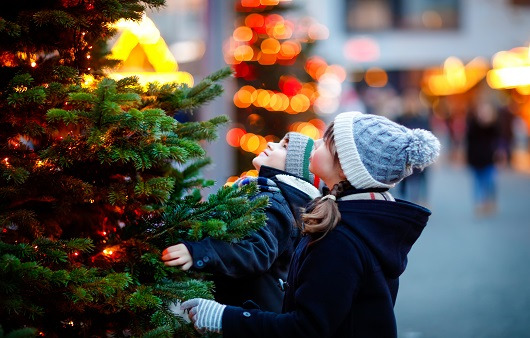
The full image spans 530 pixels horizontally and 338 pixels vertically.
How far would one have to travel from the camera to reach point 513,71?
30.0 m

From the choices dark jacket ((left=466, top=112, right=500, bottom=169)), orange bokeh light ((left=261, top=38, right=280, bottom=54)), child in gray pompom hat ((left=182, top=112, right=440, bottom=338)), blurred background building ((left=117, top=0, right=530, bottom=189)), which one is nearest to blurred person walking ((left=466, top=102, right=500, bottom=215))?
dark jacket ((left=466, top=112, right=500, bottom=169))

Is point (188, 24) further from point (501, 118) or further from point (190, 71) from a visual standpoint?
point (501, 118)

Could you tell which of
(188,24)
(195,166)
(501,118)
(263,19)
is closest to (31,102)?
(195,166)

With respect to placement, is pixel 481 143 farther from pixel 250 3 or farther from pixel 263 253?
pixel 263 253

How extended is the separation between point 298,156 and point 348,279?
41.0 inches

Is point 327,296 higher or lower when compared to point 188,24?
lower

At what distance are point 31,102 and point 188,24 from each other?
15.7 metres

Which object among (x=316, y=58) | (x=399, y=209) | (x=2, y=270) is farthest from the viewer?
(x=316, y=58)

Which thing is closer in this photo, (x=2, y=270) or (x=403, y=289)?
(x=2, y=270)

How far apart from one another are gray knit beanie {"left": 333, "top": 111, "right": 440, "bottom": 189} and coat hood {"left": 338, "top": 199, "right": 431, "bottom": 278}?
92mm

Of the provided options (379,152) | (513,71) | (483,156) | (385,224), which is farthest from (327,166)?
(513,71)

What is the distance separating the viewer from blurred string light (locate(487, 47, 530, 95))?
2923 centimetres

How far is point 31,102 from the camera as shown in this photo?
272cm

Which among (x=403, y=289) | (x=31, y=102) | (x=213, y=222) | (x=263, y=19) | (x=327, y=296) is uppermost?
(x=263, y=19)
